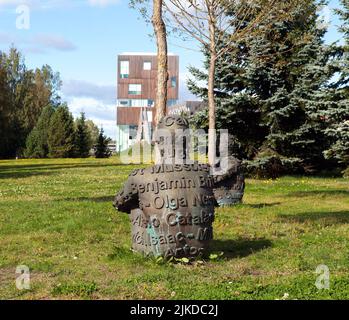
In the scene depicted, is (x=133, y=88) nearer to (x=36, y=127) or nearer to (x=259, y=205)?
(x=36, y=127)

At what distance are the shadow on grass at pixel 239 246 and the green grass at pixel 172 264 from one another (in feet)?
0.05

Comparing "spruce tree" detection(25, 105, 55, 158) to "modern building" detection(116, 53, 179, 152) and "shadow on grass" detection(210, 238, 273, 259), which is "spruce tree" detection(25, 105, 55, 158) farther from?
"shadow on grass" detection(210, 238, 273, 259)

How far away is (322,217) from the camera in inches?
486

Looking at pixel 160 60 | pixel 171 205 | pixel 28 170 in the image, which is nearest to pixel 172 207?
pixel 171 205

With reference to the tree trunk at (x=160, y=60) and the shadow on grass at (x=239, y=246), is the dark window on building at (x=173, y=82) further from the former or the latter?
the shadow on grass at (x=239, y=246)

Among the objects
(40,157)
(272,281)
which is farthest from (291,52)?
(40,157)

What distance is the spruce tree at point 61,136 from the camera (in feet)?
194

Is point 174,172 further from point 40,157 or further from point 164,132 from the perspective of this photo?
point 40,157

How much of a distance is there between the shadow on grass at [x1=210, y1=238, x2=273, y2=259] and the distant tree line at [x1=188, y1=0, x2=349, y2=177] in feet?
49.9

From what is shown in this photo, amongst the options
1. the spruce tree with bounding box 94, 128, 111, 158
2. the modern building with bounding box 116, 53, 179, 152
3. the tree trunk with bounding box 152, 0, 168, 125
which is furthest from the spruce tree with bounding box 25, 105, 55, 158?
the tree trunk with bounding box 152, 0, 168, 125

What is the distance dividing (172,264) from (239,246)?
186cm

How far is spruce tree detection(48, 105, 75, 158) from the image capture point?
194 feet

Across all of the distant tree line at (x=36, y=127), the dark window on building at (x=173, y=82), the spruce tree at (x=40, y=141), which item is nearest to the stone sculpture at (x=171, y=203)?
the distant tree line at (x=36, y=127)
